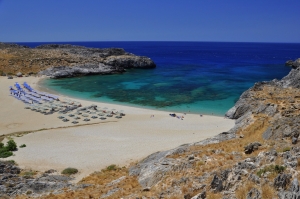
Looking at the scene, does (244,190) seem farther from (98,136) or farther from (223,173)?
(98,136)

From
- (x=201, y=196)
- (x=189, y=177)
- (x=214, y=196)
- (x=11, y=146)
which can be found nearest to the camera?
(x=214, y=196)

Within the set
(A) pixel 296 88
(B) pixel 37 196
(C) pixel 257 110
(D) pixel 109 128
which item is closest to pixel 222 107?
(A) pixel 296 88

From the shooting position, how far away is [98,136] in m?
31.3

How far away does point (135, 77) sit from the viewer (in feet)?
267

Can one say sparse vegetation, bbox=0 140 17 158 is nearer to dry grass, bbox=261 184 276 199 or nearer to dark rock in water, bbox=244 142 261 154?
dark rock in water, bbox=244 142 261 154

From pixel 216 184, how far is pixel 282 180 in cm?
285

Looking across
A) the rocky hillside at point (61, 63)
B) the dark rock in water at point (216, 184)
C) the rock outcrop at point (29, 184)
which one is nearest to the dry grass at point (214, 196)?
the dark rock in water at point (216, 184)

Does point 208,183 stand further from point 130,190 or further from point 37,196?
point 37,196

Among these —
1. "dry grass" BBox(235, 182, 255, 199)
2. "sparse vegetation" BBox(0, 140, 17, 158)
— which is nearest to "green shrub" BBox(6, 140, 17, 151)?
"sparse vegetation" BBox(0, 140, 17, 158)

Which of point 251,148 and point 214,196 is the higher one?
point 251,148

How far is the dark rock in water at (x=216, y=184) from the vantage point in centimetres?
1145

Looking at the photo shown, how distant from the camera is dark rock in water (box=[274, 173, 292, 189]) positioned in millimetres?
9867

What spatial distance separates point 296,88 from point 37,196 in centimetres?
3870

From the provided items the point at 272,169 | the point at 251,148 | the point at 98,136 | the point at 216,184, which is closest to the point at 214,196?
the point at 216,184
